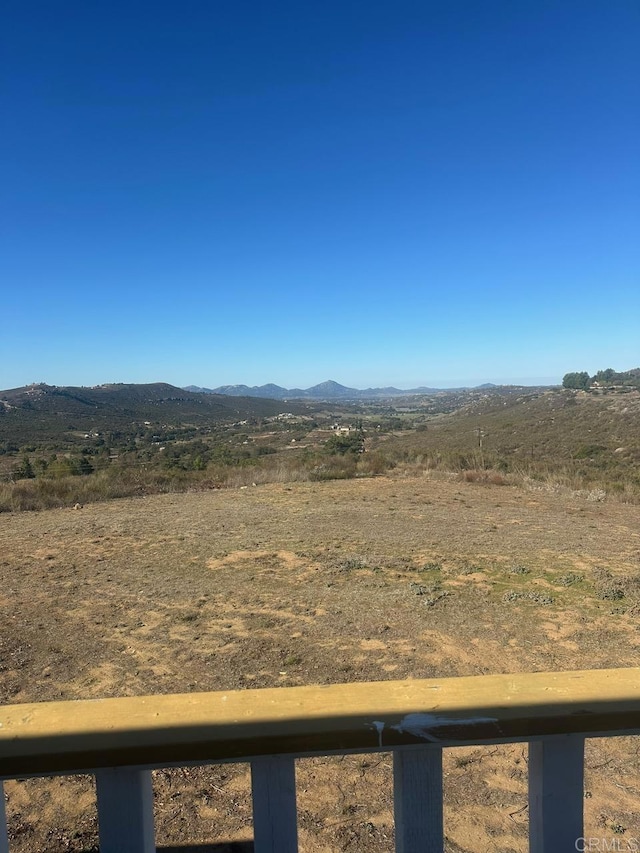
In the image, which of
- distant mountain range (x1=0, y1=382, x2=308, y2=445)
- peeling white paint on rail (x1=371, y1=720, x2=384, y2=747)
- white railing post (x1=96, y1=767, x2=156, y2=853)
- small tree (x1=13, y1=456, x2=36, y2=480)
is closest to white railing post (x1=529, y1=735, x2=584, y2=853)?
peeling white paint on rail (x1=371, y1=720, x2=384, y2=747)

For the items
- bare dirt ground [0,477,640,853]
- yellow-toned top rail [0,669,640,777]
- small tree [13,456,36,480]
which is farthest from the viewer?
small tree [13,456,36,480]

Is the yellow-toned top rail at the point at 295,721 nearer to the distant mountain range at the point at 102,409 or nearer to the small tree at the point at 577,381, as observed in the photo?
the distant mountain range at the point at 102,409

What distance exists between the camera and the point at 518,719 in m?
1.03

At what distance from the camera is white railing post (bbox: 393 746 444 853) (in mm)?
1058

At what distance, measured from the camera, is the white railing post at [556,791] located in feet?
3.48

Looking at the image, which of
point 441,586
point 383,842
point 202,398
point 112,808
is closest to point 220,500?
point 441,586

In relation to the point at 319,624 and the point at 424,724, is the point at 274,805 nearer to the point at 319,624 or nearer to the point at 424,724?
the point at 424,724

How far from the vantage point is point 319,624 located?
4.93 m

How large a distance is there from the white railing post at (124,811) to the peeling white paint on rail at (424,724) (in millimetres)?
467

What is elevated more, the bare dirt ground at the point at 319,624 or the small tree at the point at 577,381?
the small tree at the point at 577,381

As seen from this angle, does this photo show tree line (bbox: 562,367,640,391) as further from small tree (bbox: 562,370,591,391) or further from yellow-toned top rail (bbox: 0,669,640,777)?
yellow-toned top rail (bbox: 0,669,640,777)

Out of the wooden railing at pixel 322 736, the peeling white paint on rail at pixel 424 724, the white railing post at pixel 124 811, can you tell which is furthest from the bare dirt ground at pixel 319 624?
the white railing post at pixel 124 811

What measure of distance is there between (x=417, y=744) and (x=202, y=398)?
94.7 metres

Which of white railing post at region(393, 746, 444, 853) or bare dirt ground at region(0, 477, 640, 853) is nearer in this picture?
white railing post at region(393, 746, 444, 853)
